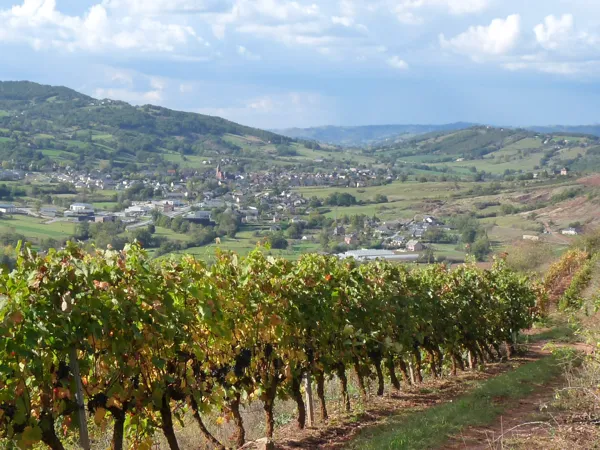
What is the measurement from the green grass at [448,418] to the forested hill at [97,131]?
8907 centimetres

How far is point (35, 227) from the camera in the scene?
4675cm

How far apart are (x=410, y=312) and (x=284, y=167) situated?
120158 millimetres

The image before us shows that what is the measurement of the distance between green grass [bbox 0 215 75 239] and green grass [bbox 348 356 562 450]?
3249 centimetres

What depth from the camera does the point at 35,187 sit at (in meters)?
73.6

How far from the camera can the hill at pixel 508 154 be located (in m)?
143

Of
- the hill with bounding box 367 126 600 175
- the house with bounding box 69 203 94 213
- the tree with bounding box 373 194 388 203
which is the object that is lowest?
the tree with bounding box 373 194 388 203

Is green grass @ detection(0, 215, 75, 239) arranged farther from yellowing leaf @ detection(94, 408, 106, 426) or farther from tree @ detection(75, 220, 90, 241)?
yellowing leaf @ detection(94, 408, 106, 426)

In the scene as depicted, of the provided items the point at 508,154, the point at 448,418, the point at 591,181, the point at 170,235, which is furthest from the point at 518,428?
the point at 508,154

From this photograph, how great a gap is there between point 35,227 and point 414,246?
98.1ft

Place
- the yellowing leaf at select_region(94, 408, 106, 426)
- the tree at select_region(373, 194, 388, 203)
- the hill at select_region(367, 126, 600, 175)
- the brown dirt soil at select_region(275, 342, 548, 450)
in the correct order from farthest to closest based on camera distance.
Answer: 1. the hill at select_region(367, 126, 600, 175)
2. the tree at select_region(373, 194, 388, 203)
3. the brown dirt soil at select_region(275, 342, 548, 450)
4. the yellowing leaf at select_region(94, 408, 106, 426)

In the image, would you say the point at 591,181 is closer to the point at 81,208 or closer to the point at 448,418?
the point at 81,208

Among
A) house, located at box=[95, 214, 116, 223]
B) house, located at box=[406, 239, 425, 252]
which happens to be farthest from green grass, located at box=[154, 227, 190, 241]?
house, located at box=[406, 239, 425, 252]

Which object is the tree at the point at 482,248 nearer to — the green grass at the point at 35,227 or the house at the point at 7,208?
the green grass at the point at 35,227

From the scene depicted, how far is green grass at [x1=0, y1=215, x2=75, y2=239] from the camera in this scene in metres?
42.2
